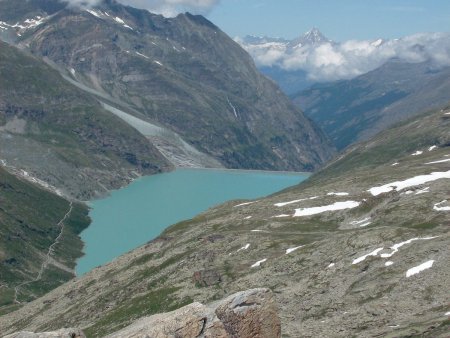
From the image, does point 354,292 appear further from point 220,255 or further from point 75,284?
point 75,284

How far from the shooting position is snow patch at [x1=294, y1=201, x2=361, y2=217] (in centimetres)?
13525

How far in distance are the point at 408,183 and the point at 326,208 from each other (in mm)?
17236

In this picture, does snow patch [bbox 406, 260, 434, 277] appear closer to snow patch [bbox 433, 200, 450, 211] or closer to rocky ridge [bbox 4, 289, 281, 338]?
rocky ridge [bbox 4, 289, 281, 338]

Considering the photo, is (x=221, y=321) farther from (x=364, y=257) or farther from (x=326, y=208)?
(x=326, y=208)

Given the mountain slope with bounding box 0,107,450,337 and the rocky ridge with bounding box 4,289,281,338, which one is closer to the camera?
the rocky ridge with bounding box 4,289,281,338

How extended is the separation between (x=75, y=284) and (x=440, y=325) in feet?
367

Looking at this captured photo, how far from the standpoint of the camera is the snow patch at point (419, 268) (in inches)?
2852

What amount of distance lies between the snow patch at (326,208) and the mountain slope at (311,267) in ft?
0.72

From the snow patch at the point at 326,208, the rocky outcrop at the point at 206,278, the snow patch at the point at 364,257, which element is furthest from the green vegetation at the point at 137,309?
the snow patch at the point at 326,208

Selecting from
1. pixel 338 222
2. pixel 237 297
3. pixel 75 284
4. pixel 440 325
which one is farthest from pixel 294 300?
pixel 75 284

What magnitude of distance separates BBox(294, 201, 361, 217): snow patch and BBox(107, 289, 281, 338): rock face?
303 feet

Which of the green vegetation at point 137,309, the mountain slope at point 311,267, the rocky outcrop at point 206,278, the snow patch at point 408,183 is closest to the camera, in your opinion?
the mountain slope at point 311,267

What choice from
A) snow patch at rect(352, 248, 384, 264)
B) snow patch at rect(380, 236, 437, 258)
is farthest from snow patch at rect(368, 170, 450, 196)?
snow patch at rect(352, 248, 384, 264)

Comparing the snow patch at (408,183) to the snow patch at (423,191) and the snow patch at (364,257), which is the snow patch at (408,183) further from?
the snow patch at (364,257)
